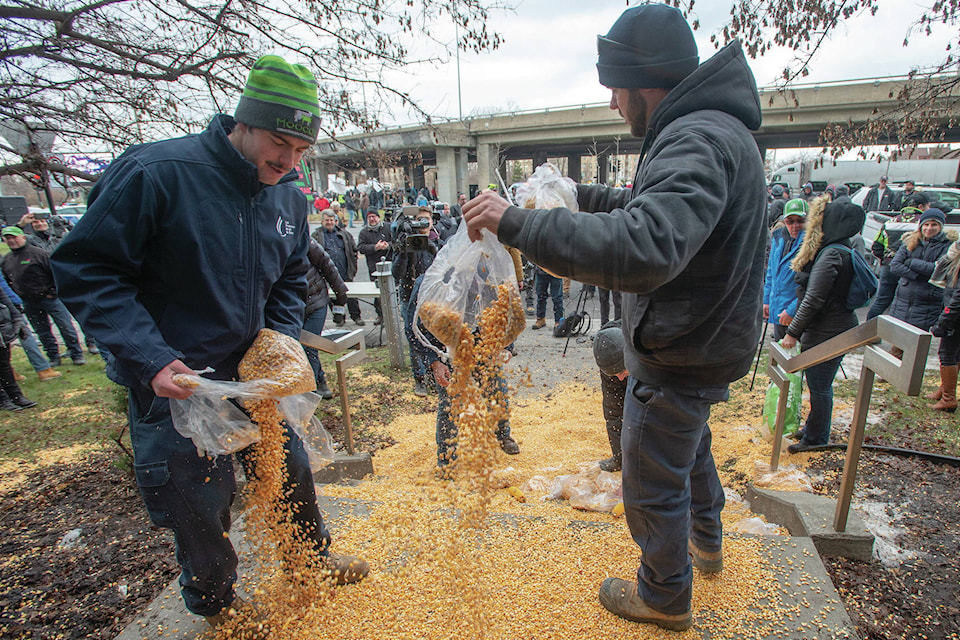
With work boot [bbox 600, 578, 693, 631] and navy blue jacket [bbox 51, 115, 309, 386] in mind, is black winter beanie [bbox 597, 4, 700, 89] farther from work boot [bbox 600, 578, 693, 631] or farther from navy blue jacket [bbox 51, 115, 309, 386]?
work boot [bbox 600, 578, 693, 631]

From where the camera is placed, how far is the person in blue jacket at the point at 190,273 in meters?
1.54

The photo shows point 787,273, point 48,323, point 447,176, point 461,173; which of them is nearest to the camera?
point 787,273

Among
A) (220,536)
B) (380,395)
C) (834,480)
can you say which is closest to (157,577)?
(220,536)

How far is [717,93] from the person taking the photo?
1.52 metres

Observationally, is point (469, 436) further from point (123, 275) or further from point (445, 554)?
point (123, 275)

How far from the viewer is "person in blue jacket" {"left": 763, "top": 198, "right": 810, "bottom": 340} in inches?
176

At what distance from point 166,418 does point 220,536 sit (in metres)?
0.47

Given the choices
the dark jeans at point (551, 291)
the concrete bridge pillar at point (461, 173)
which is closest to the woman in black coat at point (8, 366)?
the dark jeans at point (551, 291)

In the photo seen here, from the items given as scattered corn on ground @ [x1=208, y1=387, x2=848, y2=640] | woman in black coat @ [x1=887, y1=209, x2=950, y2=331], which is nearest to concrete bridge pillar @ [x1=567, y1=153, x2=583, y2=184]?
woman in black coat @ [x1=887, y1=209, x2=950, y2=331]

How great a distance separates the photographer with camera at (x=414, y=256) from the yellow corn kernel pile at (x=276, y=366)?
3.18 meters

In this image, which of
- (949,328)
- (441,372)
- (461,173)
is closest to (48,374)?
(441,372)

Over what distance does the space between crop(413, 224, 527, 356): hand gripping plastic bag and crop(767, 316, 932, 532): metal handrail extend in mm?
1375

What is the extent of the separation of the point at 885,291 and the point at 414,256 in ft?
20.1

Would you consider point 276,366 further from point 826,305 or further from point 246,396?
point 826,305
